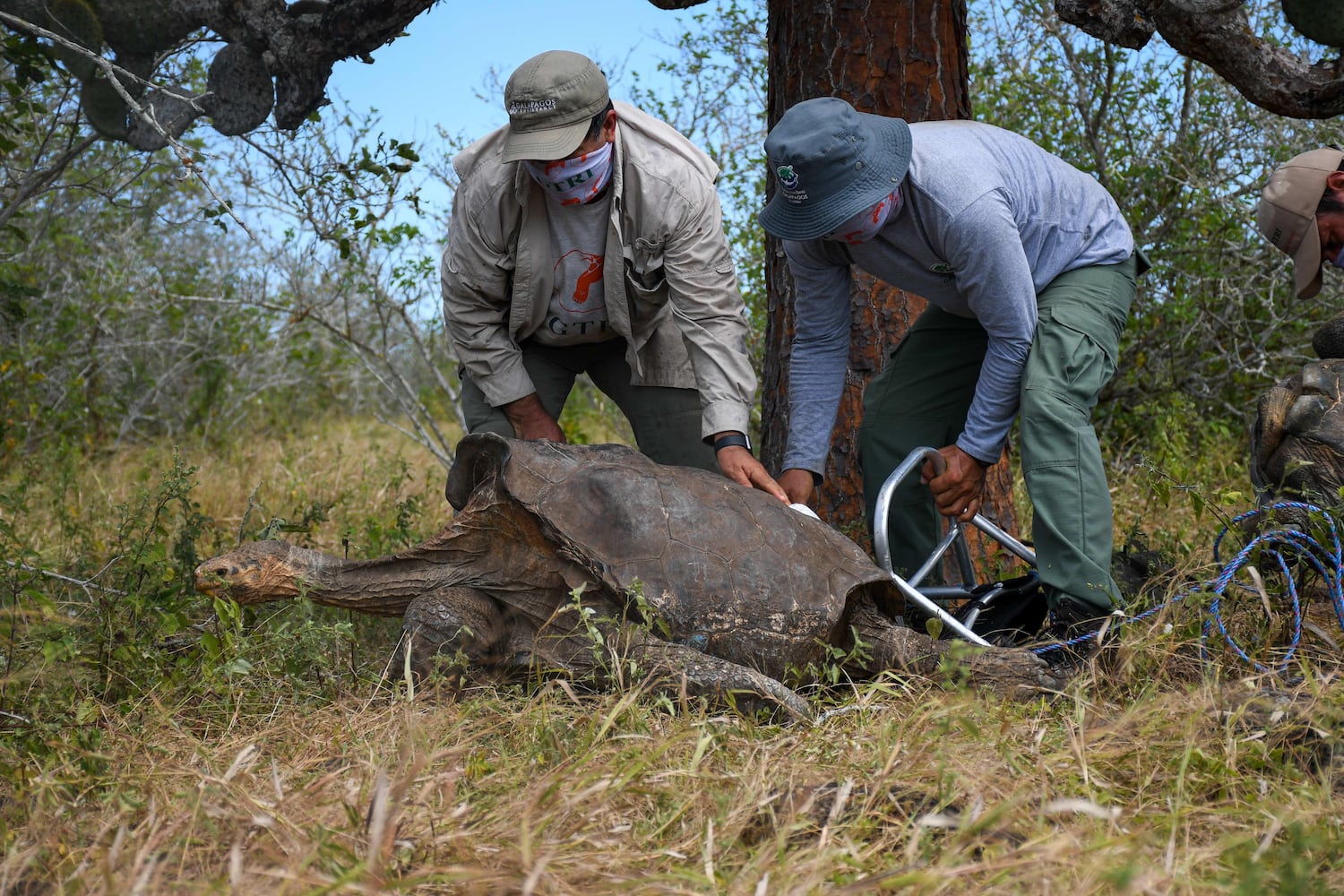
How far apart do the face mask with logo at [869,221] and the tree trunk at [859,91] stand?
1.08 metres

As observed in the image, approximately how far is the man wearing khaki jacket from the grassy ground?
41.6 inches

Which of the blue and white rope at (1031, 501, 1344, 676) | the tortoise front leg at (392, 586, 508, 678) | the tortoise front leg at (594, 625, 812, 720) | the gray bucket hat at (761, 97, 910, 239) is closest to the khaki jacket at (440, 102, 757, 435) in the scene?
the gray bucket hat at (761, 97, 910, 239)

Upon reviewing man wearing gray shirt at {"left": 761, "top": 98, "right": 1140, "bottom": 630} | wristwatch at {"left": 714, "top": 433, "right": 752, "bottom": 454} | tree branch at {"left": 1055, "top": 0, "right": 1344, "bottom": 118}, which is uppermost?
tree branch at {"left": 1055, "top": 0, "right": 1344, "bottom": 118}

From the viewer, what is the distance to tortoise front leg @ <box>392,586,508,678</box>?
339 centimetres

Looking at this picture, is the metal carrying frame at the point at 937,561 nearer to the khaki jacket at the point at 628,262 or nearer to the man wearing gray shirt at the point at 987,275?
the man wearing gray shirt at the point at 987,275

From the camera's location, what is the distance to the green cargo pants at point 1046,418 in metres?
3.28

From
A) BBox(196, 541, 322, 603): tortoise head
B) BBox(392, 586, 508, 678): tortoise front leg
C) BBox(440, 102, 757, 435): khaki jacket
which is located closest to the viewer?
BBox(392, 586, 508, 678): tortoise front leg

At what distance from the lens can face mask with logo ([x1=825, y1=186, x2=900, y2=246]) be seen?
324 centimetres

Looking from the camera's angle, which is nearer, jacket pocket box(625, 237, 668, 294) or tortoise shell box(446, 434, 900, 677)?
tortoise shell box(446, 434, 900, 677)

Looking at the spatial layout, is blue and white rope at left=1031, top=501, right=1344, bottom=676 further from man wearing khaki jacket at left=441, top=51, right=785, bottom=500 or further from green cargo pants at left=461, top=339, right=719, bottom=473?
green cargo pants at left=461, top=339, right=719, bottom=473

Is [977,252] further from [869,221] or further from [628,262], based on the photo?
[628,262]

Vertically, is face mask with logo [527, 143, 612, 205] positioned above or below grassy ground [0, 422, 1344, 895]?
above

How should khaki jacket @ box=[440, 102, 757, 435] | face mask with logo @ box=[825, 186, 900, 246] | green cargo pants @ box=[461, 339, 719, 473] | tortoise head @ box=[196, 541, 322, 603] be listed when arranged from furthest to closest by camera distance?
green cargo pants @ box=[461, 339, 719, 473]
khaki jacket @ box=[440, 102, 757, 435]
tortoise head @ box=[196, 541, 322, 603]
face mask with logo @ box=[825, 186, 900, 246]

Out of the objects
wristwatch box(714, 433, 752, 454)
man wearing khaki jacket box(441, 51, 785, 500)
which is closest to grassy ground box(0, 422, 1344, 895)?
wristwatch box(714, 433, 752, 454)
